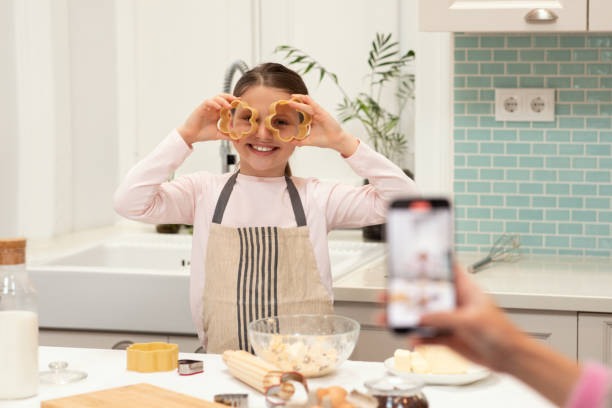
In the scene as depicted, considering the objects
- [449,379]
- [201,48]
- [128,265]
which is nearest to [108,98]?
[201,48]

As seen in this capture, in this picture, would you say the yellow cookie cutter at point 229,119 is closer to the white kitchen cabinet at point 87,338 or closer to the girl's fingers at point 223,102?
the girl's fingers at point 223,102

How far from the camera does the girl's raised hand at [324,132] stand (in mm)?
1773

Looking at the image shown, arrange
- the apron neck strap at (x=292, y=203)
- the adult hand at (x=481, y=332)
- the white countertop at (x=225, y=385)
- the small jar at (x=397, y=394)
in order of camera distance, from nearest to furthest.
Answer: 1. the adult hand at (x=481, y=332)
2. the small jar at (x=397, y=394)
3. the white countertop at (x=225, y=385)
4. the apron neck strap at (x=292, y=203)

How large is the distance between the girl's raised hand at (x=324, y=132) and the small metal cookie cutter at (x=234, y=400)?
0.71 m

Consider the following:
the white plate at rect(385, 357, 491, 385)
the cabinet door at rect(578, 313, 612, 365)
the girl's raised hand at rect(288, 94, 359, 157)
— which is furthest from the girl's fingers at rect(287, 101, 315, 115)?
the cabinet door at rect(578, 313, 612, 365)

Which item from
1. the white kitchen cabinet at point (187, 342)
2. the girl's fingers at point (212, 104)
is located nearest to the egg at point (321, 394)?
the girl's fingers at point (212, 104)

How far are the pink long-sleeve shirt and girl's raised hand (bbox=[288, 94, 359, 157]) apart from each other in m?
0.03

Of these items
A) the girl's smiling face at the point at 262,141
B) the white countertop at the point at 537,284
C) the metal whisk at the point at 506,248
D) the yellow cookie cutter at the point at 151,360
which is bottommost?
the yellow cookie cutter at the point at 151,360

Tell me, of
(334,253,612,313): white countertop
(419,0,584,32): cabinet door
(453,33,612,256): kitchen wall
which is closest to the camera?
(334,253,612,313): white countertop

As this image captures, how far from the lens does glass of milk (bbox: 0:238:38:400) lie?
1.30 metres

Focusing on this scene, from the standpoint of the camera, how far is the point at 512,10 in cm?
226

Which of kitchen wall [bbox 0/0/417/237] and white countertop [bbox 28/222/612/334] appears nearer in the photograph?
white countertop [bbox 28/222/612/334]

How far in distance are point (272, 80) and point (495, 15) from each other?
791mm

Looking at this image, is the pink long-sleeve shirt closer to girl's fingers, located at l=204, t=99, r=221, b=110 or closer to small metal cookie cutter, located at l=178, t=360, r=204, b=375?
girl's fingers, located at l=204, t=99, r=221, b=110
